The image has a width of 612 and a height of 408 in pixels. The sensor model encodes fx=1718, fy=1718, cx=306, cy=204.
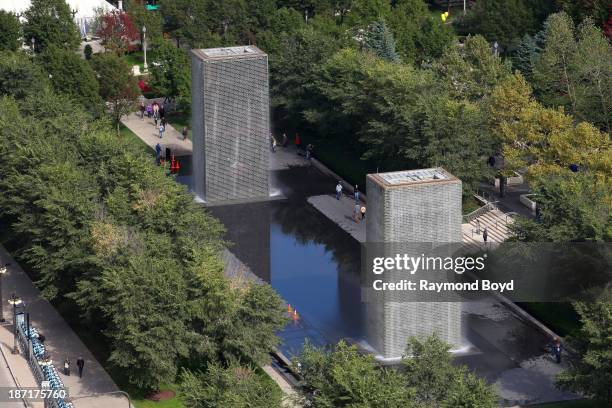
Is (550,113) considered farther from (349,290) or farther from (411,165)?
(349,290)

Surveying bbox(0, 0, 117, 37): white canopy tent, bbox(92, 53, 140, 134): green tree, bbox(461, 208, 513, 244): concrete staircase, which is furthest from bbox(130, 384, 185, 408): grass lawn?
bbox(0, 0, 117, 37): white canopy tent

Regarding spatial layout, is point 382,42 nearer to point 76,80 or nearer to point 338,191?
point 338,191

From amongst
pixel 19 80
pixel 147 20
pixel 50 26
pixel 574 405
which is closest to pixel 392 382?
pixel 574 405

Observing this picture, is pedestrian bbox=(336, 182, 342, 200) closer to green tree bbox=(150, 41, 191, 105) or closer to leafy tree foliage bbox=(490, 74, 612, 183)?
leafy tree foliage bbox=(490, 74, 612, 183)

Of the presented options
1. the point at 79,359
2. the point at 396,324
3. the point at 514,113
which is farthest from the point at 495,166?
the point at 79,359

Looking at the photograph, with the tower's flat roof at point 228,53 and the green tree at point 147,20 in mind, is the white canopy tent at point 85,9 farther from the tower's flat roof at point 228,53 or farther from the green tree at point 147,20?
the tower's flat roof at point 228,53

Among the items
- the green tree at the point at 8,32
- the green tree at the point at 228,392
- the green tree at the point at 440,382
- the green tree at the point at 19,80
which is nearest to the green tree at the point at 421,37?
the green tree at the point at 19,80

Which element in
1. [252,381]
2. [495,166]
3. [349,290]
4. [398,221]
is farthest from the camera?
[495,166]
